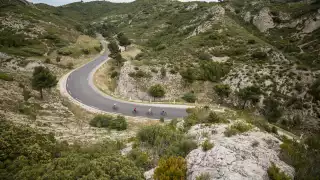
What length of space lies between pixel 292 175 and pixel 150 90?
2822 cm

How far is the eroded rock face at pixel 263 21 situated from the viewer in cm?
7081

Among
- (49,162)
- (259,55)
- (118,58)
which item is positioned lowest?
(49,162)

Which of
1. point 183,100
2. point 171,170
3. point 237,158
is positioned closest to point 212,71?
point 183,100

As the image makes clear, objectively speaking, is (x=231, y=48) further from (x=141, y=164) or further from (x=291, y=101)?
(x=141, y=164)

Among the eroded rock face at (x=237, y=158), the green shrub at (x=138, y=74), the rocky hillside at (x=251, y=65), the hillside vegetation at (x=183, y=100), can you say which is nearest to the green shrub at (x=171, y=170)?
the hillside vegetation at (x=183, y=100)

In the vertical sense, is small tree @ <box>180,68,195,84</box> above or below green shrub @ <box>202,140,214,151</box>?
above

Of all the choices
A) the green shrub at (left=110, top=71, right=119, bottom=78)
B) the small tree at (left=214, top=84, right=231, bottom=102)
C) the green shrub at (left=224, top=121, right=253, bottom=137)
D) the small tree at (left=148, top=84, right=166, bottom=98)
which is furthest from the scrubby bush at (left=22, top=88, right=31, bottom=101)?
the small tree at (left=214, top=84, right=231, bottom=102)

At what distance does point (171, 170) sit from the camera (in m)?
8.62

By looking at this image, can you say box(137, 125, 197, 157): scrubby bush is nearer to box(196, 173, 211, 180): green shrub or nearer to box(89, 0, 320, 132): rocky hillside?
box(196, 173, 211, 180): green shrub

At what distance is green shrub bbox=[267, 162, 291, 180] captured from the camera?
8.34 m

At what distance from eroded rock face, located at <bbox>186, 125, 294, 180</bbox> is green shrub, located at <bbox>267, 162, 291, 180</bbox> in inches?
8.5

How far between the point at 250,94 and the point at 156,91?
15153mm

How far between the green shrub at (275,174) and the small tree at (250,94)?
973 inches

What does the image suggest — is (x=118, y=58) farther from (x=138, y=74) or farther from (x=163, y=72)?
(x=163, y=72)
